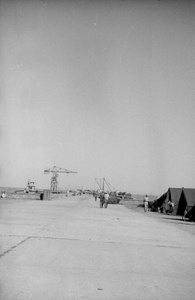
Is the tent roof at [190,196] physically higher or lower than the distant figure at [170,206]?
higher

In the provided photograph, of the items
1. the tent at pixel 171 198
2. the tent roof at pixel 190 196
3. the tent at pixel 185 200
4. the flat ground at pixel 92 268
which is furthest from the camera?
the tent at pixel 171 198

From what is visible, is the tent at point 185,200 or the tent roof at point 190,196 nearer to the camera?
the tent roof at point 190,196

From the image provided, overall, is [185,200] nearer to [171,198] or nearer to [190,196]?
[190,196]

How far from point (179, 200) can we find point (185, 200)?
Answer: 145 centimetres

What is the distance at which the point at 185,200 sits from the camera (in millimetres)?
24031

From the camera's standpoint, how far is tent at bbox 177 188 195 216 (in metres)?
23.6

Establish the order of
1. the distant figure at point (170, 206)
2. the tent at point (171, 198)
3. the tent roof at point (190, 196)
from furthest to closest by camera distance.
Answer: the tent at point (171, 198) < the distant figure at point (170, 206) < the tent roof at point (190, 196)

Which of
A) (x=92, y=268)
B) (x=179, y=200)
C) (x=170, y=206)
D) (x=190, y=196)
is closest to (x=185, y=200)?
(x=190, y=196)

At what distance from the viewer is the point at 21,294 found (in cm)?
372

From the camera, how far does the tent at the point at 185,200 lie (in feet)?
77.5

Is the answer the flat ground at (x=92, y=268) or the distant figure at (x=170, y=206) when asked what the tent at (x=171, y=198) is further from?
the flat ground at (x=92, y=268)

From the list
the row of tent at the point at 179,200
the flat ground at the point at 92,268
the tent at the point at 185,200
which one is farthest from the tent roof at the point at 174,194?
the flat ground at the point at 92,268

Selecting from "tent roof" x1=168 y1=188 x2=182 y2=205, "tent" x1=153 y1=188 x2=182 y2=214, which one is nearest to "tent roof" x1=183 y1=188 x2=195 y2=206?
"tent" x1=153 y1=188 x2=182 y2=214

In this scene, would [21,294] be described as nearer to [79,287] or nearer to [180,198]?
[79,287]
